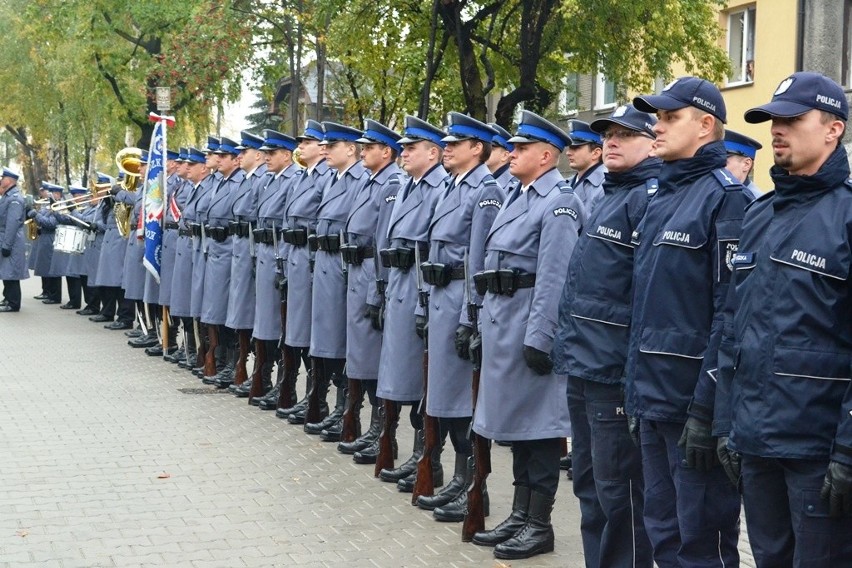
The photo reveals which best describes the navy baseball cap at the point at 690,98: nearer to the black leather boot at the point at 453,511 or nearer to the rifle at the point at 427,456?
the black leather boot at the point at 453,511

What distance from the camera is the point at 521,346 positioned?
7.02 meters

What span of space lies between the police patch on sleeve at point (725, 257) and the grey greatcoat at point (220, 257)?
9135mm

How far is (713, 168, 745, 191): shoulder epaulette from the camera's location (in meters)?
4.97

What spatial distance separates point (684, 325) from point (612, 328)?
76 centimetres

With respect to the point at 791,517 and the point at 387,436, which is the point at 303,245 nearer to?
the point at 387,436

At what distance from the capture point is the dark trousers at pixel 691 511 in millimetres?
4793

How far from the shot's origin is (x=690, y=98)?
5.06m

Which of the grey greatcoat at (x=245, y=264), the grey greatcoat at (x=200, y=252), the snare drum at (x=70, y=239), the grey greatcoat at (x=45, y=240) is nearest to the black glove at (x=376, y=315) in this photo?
the grey greatcoat at (x=245, y=264)

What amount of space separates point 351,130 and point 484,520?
4.20 metres

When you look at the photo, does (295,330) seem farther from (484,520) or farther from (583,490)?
(583,490)

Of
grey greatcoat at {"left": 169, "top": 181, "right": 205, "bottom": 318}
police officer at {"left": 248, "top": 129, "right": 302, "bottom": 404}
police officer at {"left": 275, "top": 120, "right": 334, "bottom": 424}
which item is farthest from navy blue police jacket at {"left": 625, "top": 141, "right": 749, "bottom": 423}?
grey greatcoat at {"left": 169, "top": 181, "right": 205, "bottom": 318}

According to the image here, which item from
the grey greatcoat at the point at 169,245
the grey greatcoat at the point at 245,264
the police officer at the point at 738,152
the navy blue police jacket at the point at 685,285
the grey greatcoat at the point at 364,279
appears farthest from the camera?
the grey greatcoat at the point at 169,245

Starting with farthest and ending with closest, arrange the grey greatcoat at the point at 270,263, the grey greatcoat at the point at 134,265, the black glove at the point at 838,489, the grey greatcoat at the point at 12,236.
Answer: the grey greatcoat at the point at 12,236 < the grey greatcoat at the point at 134,265 < the grey greatcoat at the point at 270,263 < the black glove at the point at 838,489

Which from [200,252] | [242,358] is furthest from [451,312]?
[200,252]
